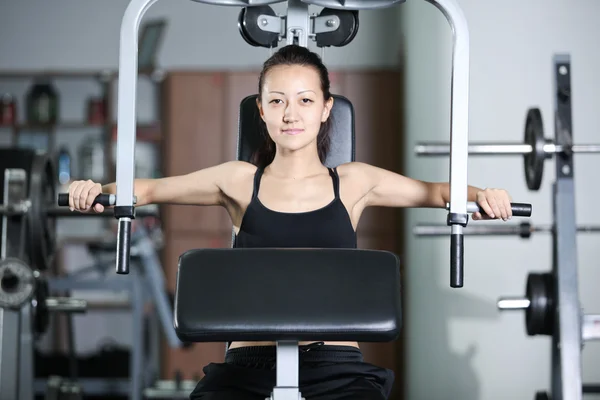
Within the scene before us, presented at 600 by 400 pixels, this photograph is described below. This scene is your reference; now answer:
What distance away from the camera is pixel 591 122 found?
290 cm

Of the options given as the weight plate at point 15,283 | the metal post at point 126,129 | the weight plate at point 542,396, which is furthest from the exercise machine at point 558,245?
the weight plate at point 15,283

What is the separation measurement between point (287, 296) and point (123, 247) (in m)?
0.45

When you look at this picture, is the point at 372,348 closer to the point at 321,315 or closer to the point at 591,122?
the point at 591,122

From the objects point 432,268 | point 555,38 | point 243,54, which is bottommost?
point 432,268

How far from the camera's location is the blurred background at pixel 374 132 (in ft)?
9.96

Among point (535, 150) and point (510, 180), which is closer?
point (535, 150)

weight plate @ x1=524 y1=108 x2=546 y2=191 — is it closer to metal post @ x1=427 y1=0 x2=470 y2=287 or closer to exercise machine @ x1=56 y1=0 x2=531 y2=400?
metal post @ x1=427 y1=0 x2=470 y2=287

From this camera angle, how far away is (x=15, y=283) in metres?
2.42

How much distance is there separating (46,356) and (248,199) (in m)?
4.00

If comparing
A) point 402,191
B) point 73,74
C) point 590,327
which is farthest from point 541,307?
point 73,74

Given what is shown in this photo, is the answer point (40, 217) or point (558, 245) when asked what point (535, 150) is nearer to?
point (558, 245)

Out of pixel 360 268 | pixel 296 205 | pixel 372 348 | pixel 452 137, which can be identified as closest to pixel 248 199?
pixel 296 205

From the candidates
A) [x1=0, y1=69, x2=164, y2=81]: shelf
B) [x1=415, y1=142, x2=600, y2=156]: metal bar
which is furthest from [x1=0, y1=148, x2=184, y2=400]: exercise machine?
[x1=0, y1=69, x2=164, y2=81]: shelf

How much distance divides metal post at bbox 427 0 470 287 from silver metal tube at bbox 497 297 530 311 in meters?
0.77
